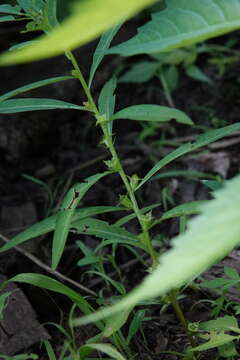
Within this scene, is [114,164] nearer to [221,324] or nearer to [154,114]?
[154,114]

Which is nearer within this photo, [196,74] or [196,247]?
[196,247]

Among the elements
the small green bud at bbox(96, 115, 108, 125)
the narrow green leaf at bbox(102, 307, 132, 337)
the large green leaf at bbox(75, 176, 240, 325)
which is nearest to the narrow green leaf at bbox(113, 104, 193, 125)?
the small green bud at bbox(96, 115, 108, 125)

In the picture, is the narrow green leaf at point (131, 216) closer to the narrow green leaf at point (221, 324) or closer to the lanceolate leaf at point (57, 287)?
the lanceolate leaf at point (57, 287)

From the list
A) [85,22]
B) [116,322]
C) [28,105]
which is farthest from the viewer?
[28,105]

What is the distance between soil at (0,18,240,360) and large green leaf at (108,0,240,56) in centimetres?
102

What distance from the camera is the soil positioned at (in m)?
1.82

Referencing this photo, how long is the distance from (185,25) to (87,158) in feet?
5.89

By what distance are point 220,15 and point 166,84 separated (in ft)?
6.37

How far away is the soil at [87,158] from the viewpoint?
182 cm

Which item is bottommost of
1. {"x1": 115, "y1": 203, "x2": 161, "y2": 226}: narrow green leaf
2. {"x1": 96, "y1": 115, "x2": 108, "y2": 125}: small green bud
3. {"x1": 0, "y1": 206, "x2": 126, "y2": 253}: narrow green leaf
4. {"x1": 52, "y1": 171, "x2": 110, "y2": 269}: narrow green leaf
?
{"x1": 115, "y1": 203, "x2": 161, "y2": 226}: narrow green leaf

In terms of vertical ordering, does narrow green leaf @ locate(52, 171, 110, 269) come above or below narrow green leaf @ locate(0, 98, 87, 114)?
below

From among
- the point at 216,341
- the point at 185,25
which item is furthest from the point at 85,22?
the point at 216,341

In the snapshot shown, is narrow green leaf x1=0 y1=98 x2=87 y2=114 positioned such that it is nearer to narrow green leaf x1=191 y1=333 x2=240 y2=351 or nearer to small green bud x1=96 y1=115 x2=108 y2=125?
small green bud x1=96 y1=115 x2=108 y2=125

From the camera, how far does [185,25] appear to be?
0.92 meters
